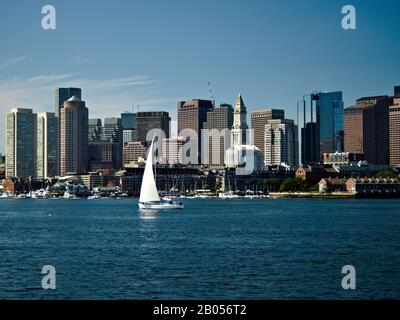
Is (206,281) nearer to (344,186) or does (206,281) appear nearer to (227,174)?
(344,186)

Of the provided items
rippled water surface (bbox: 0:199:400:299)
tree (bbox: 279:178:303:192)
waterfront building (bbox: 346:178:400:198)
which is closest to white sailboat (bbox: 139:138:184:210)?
rippled water surface (bbox: 0:199:400:299)

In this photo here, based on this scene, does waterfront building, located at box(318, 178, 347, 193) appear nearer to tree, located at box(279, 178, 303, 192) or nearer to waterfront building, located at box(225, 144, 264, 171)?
tree, located at box(279, 178, 303, 192)

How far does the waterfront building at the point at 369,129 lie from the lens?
586 feet

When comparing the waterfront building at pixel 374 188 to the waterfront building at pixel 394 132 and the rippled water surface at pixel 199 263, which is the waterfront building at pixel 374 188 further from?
the rippled water surface at pixel 199 263

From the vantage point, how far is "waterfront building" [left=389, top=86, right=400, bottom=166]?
172 m

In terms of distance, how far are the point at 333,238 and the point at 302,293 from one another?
718 inches

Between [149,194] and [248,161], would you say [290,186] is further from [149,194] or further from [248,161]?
[149,194]

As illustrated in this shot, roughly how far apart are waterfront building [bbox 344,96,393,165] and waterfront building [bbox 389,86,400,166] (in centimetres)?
183

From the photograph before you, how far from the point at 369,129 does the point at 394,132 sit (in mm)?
8506

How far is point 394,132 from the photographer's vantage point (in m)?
178

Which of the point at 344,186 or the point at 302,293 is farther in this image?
the point at 344,186

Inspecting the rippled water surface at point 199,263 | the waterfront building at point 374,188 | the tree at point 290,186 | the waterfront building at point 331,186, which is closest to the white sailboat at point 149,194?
the rippled water surface at point 199,263
